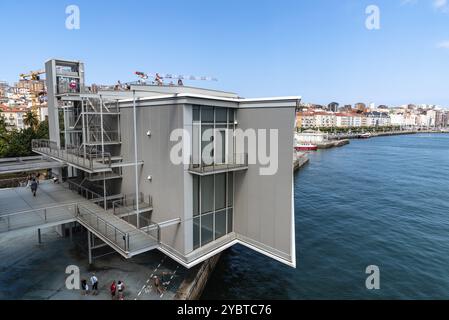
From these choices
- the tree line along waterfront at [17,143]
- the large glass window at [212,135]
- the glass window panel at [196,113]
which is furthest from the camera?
the tree line along waterfront at [17,143]

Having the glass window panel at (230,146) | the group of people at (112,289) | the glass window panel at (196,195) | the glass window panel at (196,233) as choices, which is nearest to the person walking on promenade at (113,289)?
the group of people at (112,289)

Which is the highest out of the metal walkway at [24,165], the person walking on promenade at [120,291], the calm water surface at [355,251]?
the metal walkway at [24,165]

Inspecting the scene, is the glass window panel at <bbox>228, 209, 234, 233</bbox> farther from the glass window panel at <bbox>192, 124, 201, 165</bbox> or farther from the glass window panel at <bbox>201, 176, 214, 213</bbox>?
the glass window panel at <bbox>192, 124, 201, 165</bbox>

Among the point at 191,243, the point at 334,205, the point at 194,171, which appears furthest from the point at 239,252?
the point at 334,205

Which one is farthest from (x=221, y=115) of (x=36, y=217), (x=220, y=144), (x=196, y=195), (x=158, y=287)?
(x=36, y=217)

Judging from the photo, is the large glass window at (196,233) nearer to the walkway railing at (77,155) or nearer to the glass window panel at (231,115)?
the glass window panel at (231,115)
